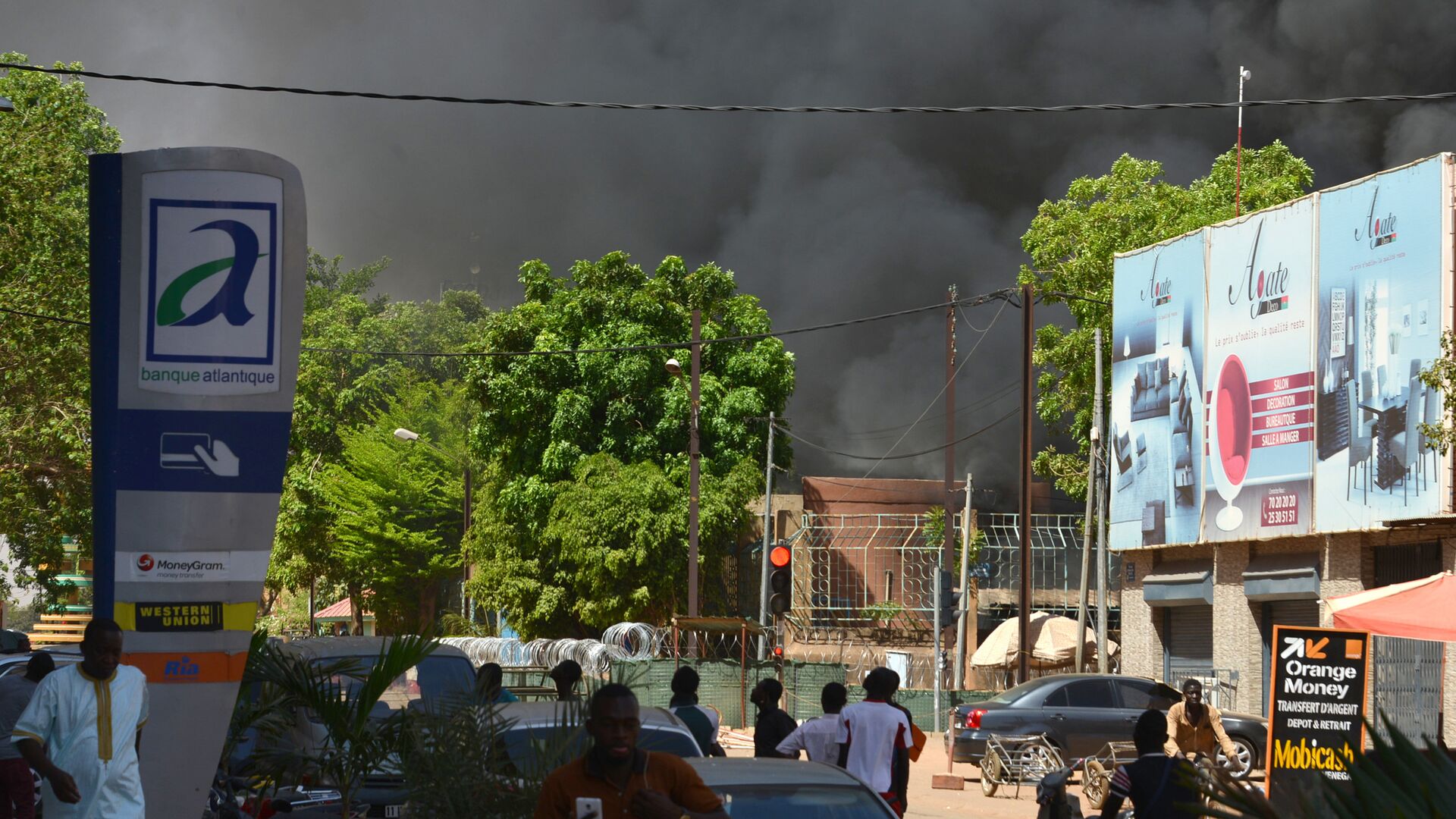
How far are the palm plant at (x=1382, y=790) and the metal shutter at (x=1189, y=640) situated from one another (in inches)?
1186

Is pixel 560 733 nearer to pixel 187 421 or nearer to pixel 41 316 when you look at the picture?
pixel 187 421

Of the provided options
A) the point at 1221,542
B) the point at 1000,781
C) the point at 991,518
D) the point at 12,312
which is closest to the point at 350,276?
the point at 991,518

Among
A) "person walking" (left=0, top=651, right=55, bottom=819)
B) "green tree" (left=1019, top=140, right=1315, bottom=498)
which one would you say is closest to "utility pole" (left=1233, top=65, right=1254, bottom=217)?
"green tree" (left=1019, top=140, right=1315, bottom=498)

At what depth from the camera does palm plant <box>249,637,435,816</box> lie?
912cm

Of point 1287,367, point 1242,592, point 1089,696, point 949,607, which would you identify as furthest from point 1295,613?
point 1089,696

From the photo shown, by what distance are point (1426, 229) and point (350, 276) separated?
68.0 m

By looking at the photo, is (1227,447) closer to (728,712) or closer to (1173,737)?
(728,712)

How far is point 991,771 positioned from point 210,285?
48.8ft

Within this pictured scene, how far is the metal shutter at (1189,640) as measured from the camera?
3316cm

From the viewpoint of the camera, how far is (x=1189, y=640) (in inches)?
1334

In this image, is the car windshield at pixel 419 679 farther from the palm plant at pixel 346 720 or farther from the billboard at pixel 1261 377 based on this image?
the billboard at pixel 1261 377

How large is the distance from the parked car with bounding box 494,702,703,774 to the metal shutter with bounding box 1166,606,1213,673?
2441 centimetres

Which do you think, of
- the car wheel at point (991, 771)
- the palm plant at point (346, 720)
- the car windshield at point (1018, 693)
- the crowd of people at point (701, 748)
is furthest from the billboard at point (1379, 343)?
the palm plant at point (346, 720)

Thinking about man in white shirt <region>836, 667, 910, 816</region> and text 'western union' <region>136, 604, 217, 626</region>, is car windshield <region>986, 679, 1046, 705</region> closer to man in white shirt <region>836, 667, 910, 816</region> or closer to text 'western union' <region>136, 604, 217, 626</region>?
man in white shirt <region>836, 667, 910, 816</region>
